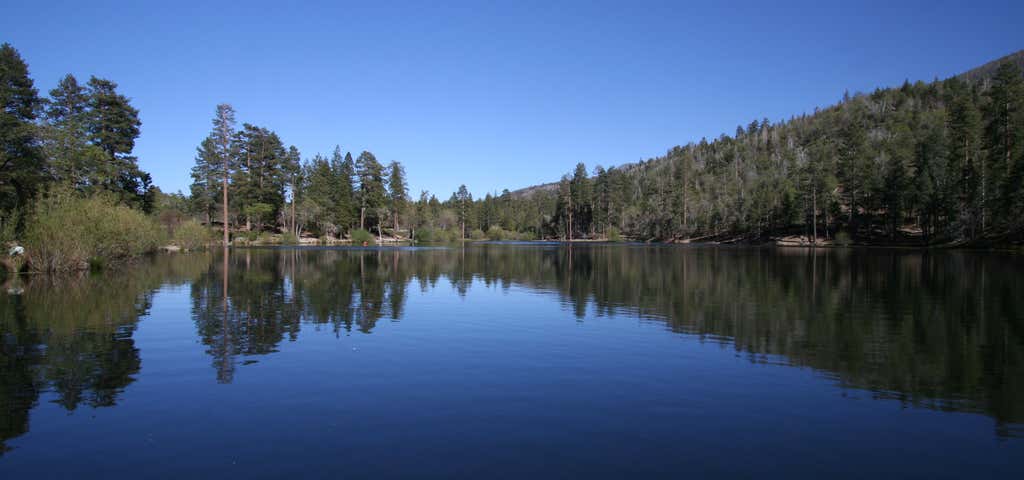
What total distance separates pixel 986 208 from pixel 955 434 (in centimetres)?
7875

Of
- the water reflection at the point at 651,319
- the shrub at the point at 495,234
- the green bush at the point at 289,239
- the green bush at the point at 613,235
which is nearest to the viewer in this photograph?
the water reflection at the point at 651,319

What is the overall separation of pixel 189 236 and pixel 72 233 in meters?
37.4

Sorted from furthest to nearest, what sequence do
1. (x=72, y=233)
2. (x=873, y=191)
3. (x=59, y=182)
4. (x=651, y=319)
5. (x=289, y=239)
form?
(x=873, y=191) → (x=289, y=239) → (x=59, y=182) → (x=72, y=233) → (x=651, y=319)

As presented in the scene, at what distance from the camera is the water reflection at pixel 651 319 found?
10570mm

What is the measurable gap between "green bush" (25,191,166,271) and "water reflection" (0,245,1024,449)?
262cm

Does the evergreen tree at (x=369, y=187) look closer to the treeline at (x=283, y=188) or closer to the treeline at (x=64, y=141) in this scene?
the treeline at (x=283, y=188)

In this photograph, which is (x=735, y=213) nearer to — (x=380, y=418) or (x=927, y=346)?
(x=927, y=346)

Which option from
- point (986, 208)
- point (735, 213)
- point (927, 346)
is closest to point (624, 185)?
point (735, 213)

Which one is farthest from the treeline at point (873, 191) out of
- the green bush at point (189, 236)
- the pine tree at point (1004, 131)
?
the green bush at point (189, 236)

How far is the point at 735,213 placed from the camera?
125 m

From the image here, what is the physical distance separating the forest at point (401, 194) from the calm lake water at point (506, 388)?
1708 cm

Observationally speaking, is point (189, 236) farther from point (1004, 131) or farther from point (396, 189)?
point (1004, 131)

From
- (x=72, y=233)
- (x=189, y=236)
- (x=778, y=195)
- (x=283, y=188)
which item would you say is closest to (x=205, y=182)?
(x=283, y=188)

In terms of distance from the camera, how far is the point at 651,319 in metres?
18.6
